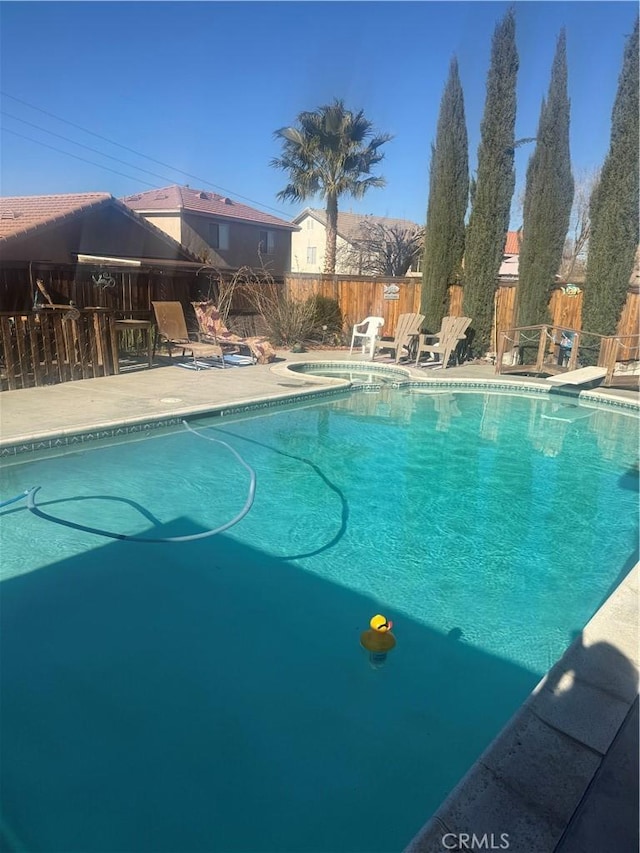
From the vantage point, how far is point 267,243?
26328 millimetres

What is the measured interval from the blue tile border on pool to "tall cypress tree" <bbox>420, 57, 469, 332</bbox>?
2.85 metres

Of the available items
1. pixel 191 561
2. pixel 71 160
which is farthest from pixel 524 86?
pixel 71 160

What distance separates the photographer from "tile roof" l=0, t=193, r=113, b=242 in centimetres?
1211

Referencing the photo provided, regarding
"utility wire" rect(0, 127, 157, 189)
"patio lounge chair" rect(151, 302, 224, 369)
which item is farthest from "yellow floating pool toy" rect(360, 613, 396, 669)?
"utility wire" rect(0, 127, 157, 189)

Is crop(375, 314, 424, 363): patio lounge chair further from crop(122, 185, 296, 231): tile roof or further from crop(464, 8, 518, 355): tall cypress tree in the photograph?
crop(122, 185, 296, 231): tile roof

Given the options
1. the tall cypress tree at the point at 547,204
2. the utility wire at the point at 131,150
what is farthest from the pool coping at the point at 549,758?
the utility wire at the point at 131,150

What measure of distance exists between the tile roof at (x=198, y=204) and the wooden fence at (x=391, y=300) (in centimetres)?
956

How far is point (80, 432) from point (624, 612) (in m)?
5.21

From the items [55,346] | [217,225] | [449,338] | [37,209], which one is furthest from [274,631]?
[217,225]

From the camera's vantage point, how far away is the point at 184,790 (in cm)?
224

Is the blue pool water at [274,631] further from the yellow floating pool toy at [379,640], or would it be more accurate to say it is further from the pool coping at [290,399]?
the pool coping at [290,399]

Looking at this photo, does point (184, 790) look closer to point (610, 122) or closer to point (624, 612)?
point (624, 612)

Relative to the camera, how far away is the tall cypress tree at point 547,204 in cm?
1178

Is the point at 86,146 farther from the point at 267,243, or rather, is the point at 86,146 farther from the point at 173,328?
the point at 173,328
